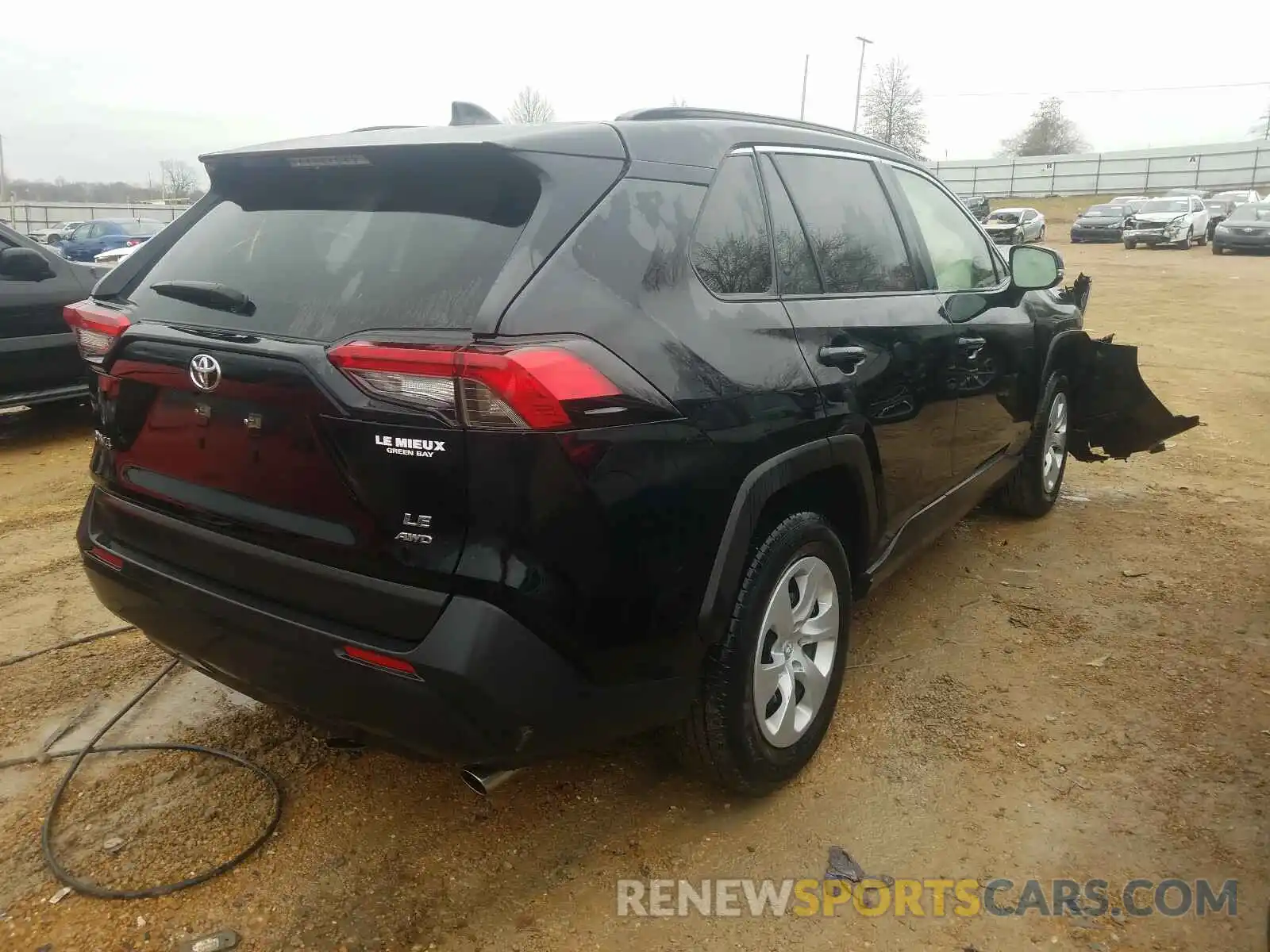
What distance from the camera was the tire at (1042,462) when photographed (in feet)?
15.6

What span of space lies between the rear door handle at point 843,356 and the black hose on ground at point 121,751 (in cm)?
199

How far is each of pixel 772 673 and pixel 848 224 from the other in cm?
149

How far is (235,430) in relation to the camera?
212cm

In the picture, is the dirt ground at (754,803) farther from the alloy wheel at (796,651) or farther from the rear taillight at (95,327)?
the rear taillight at (95,327)

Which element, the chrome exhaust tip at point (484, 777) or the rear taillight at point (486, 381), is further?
the chrome exhaust tip at point (484, 777)

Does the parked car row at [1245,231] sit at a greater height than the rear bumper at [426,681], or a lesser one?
greater

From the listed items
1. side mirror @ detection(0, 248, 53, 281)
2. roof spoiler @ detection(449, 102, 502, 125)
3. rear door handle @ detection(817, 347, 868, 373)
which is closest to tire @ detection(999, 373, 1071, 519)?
rear door handle @ detection(817, 347, 868, 373)

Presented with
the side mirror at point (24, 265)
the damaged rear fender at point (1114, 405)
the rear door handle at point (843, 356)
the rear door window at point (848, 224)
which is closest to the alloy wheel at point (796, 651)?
the rear door handle at point (843, 356)

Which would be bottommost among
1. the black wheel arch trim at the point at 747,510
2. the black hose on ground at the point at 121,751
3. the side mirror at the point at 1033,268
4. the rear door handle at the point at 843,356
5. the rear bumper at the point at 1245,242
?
the black hose on ground at the point at 121,751

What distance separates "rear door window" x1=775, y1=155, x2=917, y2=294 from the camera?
9.40ft

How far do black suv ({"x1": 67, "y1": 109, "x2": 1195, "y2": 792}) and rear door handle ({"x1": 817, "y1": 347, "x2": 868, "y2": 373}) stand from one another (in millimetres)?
12

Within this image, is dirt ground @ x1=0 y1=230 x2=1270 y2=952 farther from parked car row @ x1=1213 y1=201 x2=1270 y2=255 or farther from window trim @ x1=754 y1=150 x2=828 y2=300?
parked car row @ x1=1213 y1=201 x2=1270 y2=255

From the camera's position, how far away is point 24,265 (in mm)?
6336

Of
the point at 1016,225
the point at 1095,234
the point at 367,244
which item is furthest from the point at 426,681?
the point at 1095,234
